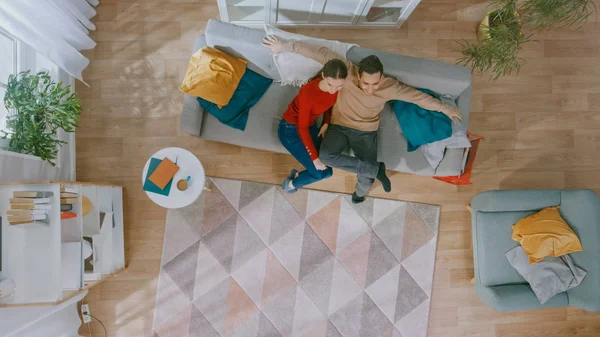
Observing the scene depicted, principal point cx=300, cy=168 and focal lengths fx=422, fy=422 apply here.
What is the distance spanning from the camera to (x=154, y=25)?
3217mm

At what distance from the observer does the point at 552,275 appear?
8.80 feet

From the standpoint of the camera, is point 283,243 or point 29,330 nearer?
point 29,330

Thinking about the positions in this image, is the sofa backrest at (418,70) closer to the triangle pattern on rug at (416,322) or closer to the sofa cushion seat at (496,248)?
the sofa cushion seat at (496,248)

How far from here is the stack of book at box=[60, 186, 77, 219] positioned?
2.12m

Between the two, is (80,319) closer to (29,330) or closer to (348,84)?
(29,330)

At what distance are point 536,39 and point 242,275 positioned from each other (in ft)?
9.71

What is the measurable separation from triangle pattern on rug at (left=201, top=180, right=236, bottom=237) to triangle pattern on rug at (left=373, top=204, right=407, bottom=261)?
1130mm

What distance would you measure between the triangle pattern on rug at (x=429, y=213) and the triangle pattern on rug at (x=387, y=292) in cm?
41

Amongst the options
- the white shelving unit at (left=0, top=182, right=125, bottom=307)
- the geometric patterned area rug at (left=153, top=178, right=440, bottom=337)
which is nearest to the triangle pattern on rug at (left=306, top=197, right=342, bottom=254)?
the geometric patterned area rug at (left=153, top=178, right=440, bottom=337)

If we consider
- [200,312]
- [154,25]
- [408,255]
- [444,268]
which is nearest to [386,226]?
[408,255]

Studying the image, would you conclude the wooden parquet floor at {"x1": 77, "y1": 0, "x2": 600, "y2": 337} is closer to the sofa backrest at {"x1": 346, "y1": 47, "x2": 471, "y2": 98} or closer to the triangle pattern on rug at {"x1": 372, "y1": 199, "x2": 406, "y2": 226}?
the triangle pattern on rug at {"x1": 372, "y1": 199, "x2": 406, "y2": 226}

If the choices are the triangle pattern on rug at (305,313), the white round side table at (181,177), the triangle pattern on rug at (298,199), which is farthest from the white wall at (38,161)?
the triangle pattern on rug at (305,313)

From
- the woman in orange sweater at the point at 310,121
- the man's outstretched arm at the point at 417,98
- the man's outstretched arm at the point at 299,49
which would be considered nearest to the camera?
the woman in orange sweater at the point at 310,121

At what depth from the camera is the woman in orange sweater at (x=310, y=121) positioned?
235 centimetres
